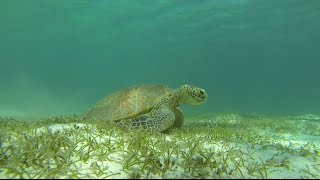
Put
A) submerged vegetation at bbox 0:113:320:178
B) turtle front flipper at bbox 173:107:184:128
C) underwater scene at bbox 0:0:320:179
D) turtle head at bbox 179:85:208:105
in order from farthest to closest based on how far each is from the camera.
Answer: turtle front flipper at bbox 173:107:184:128 < turtle head at bbox 179:85:208:105 < underwater scene at bbox 0:0:320:179 < submerged vegetation at bbox 0:113:320:178

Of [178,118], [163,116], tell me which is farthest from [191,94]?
[163,116]

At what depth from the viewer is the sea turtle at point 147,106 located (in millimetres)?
5145

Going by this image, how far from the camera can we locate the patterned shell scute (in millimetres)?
5668

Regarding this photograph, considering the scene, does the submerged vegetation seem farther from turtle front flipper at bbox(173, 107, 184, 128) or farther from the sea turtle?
turtle front flipper at bbox(173, 107, 184, 128)

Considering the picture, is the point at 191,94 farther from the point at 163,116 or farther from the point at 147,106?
the point at 163,116

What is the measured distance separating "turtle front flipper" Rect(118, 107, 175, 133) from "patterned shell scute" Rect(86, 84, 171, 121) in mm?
242

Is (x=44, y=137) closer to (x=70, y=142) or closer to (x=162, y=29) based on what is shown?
(x=70, y=142)

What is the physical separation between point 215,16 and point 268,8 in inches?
210

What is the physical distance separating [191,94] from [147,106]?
1124 mm

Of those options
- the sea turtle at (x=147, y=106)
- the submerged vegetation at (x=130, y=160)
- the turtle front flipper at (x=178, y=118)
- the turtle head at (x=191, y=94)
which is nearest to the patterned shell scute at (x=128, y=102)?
the sea turtle at (x=147, y=106)

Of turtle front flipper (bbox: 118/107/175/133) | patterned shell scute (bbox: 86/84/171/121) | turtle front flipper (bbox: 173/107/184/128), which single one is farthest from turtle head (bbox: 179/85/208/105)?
turtle front flipper (bbox: 118/107/175/133)

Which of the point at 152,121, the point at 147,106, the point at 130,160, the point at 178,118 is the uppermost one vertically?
the point at 130,160

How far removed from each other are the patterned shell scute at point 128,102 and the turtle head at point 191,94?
0.34 meters

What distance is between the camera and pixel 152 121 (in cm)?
507
